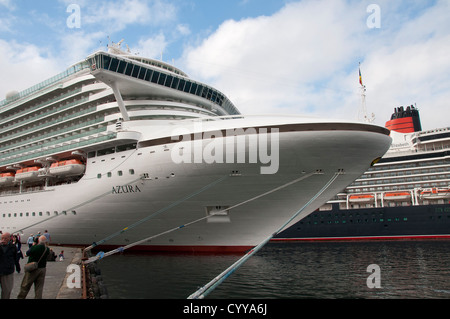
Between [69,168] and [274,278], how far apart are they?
40.7 feet

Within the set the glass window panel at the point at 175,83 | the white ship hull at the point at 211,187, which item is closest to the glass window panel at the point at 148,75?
the glass window panel at the point at 175,83

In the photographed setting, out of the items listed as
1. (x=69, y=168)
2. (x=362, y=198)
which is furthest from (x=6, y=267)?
(x=362, y=198)

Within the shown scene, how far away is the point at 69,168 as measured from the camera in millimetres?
17234

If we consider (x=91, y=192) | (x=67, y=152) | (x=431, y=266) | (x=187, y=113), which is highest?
(x=187, y=113)

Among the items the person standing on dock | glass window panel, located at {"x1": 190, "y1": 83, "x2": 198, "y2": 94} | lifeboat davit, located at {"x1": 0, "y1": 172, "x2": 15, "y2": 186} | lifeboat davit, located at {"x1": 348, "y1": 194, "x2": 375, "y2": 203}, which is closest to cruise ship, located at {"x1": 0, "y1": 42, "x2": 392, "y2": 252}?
glass window panel, located at {"x1": 190, "y1": 83, "x2": 198, "y2": 94}

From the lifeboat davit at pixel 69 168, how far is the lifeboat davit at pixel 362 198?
3000 cm

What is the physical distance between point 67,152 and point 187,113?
7.38m

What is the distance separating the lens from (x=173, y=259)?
50.5ft

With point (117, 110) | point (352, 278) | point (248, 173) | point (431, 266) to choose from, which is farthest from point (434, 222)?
point (117, 110)

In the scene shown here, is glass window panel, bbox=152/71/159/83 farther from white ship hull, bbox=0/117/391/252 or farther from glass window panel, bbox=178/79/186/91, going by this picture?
white ship hull, bbox=0/117/391/252

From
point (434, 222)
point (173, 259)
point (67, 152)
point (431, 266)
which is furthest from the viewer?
point (434, 222)
